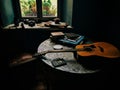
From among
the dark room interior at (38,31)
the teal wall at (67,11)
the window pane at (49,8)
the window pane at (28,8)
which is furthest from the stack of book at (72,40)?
the window pane at (28,8)

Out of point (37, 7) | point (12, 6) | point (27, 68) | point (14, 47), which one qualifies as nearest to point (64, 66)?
point (27, 68)

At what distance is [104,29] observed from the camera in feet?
8.00

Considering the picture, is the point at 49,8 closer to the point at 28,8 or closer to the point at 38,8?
the point at 38,8

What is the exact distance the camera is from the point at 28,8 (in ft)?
9.50

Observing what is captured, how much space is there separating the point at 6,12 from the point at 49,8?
0.97 metres

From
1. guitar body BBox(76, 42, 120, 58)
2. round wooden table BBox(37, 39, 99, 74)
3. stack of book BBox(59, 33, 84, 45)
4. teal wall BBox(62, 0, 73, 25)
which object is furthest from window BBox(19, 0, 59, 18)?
guitar body BBox(76, 42, 120, 58)

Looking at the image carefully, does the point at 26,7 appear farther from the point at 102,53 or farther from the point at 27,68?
the point at 102,53

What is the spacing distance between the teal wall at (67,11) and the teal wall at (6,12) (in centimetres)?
121

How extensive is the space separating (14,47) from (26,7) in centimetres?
99

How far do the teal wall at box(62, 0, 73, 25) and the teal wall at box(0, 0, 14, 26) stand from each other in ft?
3.98

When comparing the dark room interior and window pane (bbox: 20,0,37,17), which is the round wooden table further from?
window pane (bbox: 20,0,37,17)

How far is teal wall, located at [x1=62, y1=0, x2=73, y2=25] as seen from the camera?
252cm

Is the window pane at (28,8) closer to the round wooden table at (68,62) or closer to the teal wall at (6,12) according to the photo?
the teal wall at (6,12)

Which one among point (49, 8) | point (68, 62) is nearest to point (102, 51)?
point (68, 62)
